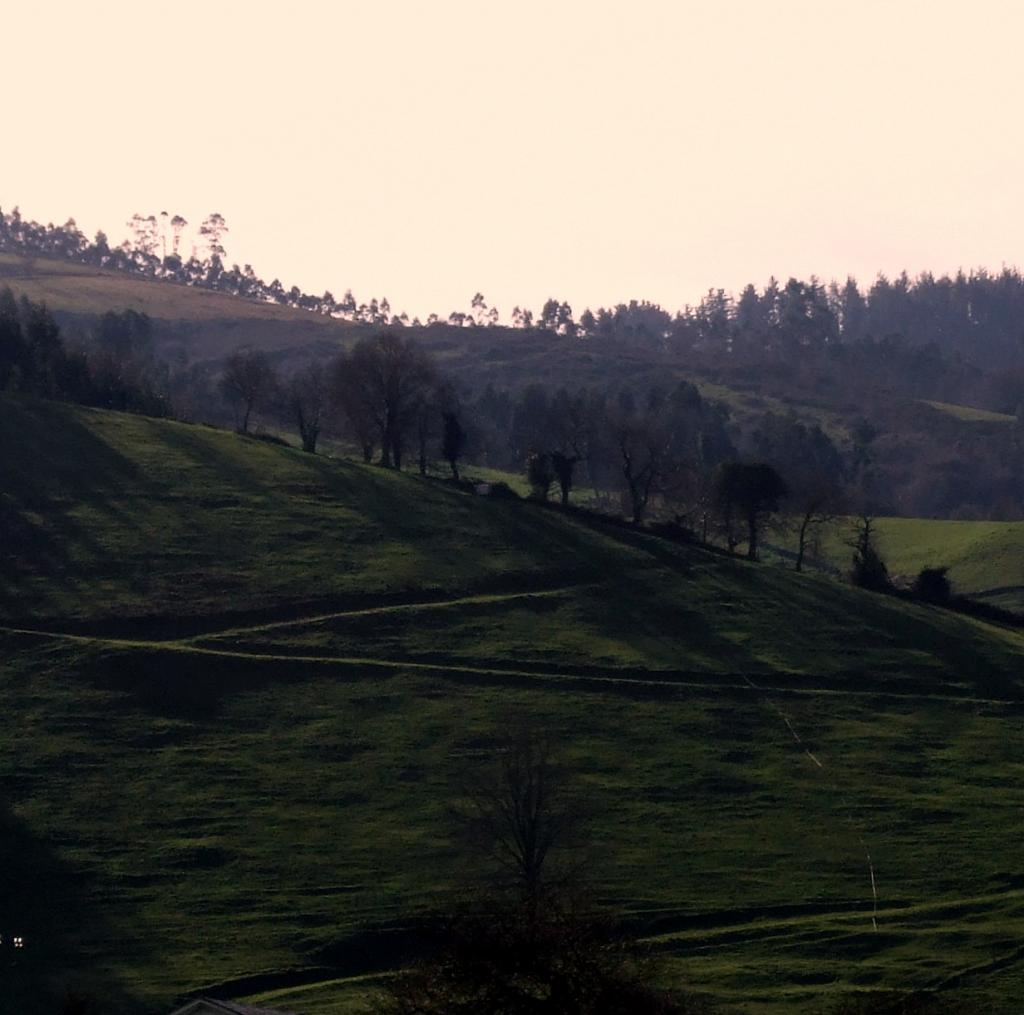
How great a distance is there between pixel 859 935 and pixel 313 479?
2341 inches

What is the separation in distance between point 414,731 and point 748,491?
41444mm

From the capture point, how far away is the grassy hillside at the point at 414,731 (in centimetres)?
6050

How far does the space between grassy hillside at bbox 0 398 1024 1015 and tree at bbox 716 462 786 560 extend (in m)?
8.45

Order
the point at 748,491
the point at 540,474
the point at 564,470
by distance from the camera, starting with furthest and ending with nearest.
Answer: the point at 540,474 < the point at 564,470 < the point at 748,491

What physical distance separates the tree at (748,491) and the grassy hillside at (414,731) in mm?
8445

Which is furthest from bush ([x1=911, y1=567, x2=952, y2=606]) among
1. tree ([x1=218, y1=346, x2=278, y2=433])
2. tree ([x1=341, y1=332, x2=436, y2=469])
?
tree ([x1=218, y1=346, x2=278, y2=433])

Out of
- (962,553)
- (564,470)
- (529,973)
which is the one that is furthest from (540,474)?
(529,973)

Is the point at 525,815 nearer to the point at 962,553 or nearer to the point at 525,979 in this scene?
the point at 525,979

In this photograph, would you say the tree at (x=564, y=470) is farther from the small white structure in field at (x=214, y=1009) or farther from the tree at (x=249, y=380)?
the small white structure in field at (x=214, y=1009)

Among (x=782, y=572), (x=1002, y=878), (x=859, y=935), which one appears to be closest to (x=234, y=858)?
(x=859, y=935)

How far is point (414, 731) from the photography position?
7762 centimetres

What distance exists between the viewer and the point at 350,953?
59.1 meters

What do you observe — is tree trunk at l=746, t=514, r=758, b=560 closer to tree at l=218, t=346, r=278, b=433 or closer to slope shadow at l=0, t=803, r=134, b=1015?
tree at l=218, t=346, r=278, b=433

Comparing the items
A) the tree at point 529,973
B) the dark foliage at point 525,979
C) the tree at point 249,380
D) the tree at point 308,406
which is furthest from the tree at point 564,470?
the dark foliage at point 525,979
